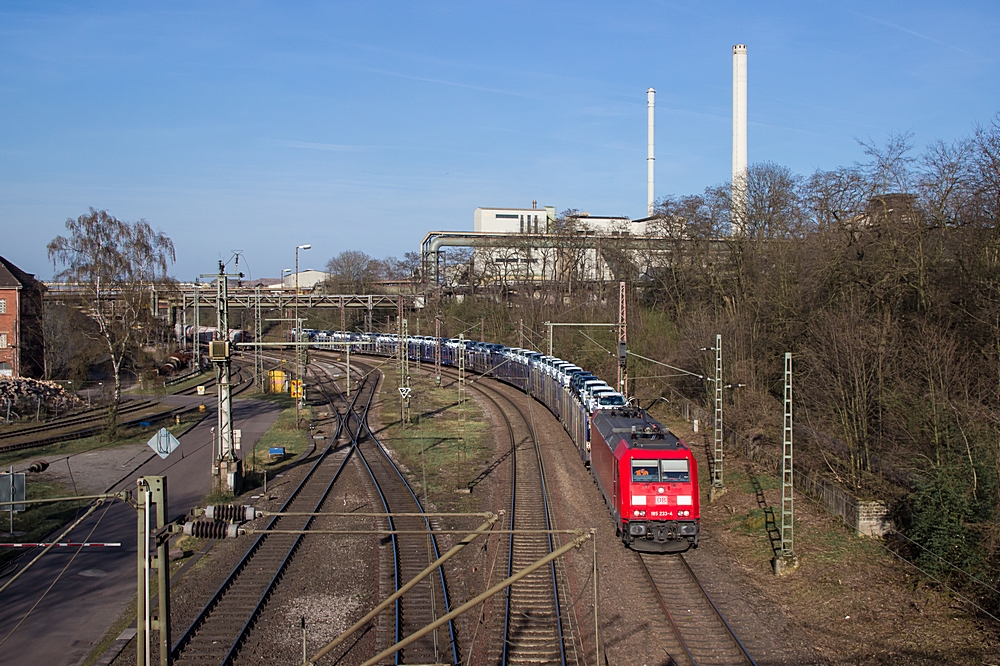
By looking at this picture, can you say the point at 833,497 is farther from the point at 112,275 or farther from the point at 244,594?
the point at 112,275

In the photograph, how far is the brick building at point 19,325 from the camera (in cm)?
5241

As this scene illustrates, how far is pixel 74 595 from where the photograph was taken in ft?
53.4

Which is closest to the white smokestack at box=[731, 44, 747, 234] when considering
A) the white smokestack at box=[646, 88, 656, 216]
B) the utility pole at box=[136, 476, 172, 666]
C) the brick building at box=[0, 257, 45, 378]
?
the white smokestack at box=[646, 88, 656, 216]

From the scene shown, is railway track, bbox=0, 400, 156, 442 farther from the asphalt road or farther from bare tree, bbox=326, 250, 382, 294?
bare tree, bbox=326, 250, 382, 294

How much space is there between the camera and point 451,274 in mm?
80688

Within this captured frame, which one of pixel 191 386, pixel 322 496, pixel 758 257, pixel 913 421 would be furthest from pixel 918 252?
pixel 191 386

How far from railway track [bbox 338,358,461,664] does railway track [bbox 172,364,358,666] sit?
7.55 ft

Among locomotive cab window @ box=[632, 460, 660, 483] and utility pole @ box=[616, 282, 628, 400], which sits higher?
utility pole @ box=[616, 282, 628, 400]

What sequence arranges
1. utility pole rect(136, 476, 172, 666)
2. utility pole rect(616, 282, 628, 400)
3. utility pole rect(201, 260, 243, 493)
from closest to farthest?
1. utility pole rect(136, 476, 172, 666)
2. utility pole rect(201, 260, 243, 493)
3. utility pole rect(616, 282, 628, 400)

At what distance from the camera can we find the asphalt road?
13.8m

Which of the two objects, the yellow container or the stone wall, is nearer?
the stone wall

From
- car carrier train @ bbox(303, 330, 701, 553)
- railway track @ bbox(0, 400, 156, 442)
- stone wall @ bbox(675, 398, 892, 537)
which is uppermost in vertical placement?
car carrier train @ bbox(303, 330, 701, 553)

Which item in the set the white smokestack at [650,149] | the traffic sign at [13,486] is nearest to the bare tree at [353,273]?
the white smokestack at [650,149]

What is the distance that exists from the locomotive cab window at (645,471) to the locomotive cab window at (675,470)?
17 cm
